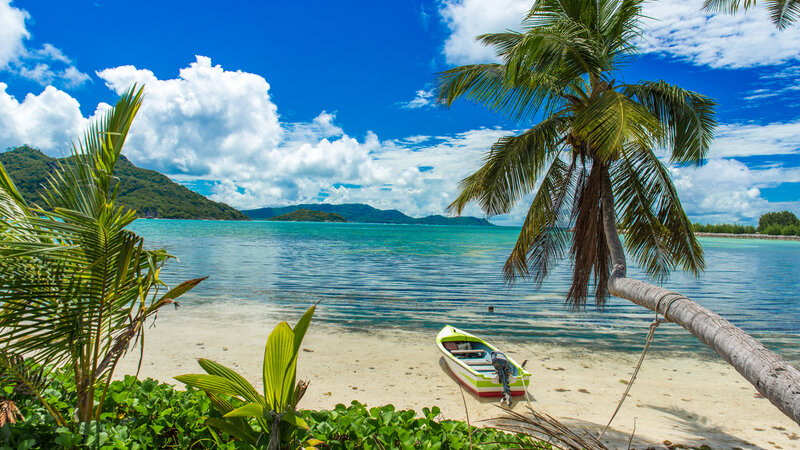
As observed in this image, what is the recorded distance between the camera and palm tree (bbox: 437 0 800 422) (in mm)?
5055

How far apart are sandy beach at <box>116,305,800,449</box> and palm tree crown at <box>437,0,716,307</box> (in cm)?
226

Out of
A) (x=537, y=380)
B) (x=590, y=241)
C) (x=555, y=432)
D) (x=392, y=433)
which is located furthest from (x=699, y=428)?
(x=392, y=433)

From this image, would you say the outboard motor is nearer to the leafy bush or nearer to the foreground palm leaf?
the leafy bush

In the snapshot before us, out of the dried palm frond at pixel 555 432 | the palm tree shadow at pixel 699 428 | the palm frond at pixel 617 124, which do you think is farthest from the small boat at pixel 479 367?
the dried palm frond at pixel 555 432

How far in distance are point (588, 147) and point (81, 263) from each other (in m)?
5.68

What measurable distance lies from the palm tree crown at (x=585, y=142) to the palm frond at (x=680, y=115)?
0.01m

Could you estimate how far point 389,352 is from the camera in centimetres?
1010

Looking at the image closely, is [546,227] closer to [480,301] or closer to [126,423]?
[126,423]

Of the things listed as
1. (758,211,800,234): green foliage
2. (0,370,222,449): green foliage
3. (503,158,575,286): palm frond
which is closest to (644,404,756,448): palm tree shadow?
(503,158,575,286): palm frond

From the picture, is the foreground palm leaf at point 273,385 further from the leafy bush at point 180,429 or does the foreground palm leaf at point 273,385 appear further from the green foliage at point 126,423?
the green foliage at point 126,423

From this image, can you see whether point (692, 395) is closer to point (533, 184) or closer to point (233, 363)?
point (533, 184)

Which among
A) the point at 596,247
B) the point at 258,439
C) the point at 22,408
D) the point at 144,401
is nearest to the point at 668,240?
the point at 596,247

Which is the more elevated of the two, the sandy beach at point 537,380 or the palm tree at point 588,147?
the palm tree at point 588,147

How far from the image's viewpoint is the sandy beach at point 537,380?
6513 millimetres
